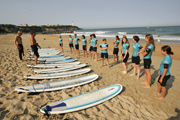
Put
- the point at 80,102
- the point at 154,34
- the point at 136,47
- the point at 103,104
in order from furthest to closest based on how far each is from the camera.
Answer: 1. the point at 154,34
2. the point at 136,47
3. the point at 103,104
4. the point at 80,102

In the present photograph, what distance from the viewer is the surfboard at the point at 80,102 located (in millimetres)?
2729

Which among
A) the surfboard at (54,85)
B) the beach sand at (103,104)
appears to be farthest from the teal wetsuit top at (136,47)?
the surfboard at (54,85)

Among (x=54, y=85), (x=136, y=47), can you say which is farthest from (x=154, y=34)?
(x=54, y=85)

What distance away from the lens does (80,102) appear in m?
3.08

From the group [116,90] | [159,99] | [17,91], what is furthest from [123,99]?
[17,91]

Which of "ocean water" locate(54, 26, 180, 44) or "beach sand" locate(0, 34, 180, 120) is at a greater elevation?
"ocean water" locate(54, 26, 180, 44)

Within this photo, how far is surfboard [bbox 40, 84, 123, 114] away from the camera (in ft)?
8.96

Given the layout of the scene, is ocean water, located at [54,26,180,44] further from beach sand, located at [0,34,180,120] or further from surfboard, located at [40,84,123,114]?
surfboard, located at [40,84,123,114]

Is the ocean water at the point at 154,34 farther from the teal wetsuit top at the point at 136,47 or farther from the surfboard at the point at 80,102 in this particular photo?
the surfboard at the point at 80,102

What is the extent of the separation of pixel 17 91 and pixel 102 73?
Answer: 12.2 ft

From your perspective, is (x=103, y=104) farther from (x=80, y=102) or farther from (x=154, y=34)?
(x=154, y=34)

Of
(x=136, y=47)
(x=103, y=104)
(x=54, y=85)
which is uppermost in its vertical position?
(x=136, y=47)

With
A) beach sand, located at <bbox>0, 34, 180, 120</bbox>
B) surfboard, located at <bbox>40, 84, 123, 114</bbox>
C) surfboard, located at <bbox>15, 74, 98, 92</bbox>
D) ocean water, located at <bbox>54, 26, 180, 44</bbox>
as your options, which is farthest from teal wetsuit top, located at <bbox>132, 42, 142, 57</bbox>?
ocean water, located at <bbox>54, 26, 180, 44</bbox>

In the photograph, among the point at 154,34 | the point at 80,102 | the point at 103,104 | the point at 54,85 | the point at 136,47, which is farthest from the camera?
the point at 154,34
